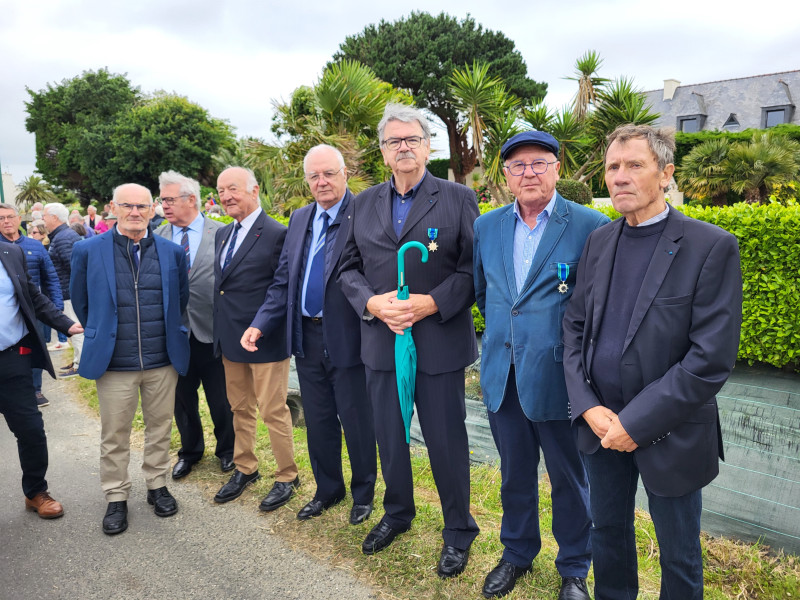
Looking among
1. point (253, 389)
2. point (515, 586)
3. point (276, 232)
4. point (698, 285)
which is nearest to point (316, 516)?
point (253, 389)

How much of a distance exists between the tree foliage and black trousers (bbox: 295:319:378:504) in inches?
1229

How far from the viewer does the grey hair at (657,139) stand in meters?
2.11

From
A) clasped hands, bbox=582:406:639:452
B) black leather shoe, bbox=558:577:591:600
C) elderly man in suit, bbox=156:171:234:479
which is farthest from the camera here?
elderly man in suit, bbox=156:171:234:479

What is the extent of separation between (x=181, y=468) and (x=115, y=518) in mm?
758

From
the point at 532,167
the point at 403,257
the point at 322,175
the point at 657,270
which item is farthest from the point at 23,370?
the point at 657,270

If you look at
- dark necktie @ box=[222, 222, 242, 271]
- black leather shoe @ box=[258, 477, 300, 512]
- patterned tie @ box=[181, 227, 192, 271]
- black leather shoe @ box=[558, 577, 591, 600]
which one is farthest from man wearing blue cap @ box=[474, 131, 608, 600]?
patterned tie @ box=[181, 227, 192, 271]

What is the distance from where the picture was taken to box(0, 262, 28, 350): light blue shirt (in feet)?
11.8

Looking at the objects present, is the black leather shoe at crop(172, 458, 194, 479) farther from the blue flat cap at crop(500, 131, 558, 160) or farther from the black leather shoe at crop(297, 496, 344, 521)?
the blue flat cap at crop(500, 131, 558, 160)

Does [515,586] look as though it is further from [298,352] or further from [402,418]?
[298,352]

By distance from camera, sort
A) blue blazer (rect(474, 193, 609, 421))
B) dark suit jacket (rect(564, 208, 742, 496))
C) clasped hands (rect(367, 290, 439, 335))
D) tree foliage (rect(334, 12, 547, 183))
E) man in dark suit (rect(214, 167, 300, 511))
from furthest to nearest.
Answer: tree foliage (rect(334, 12, 547, 183))
man in dark suit (rect(214, 167, 300, 511))
clasped hands (rect(367, 290, 439, 335))
blue blazer (rect(474, 193, 609, 421))
dark suit jacket (rect(564, 208, 742, 496))

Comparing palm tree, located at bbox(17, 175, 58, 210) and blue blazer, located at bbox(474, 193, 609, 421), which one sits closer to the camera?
blue blazer, located at bbox(474, 193, 609, 421)

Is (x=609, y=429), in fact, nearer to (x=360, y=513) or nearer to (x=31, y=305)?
(x=360, y=513)

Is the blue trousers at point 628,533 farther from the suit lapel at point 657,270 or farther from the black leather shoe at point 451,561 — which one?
the black leather shoe at point 451,561

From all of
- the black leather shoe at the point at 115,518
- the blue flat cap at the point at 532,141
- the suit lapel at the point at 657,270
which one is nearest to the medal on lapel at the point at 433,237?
the blue flat cap at the point at 532,141
